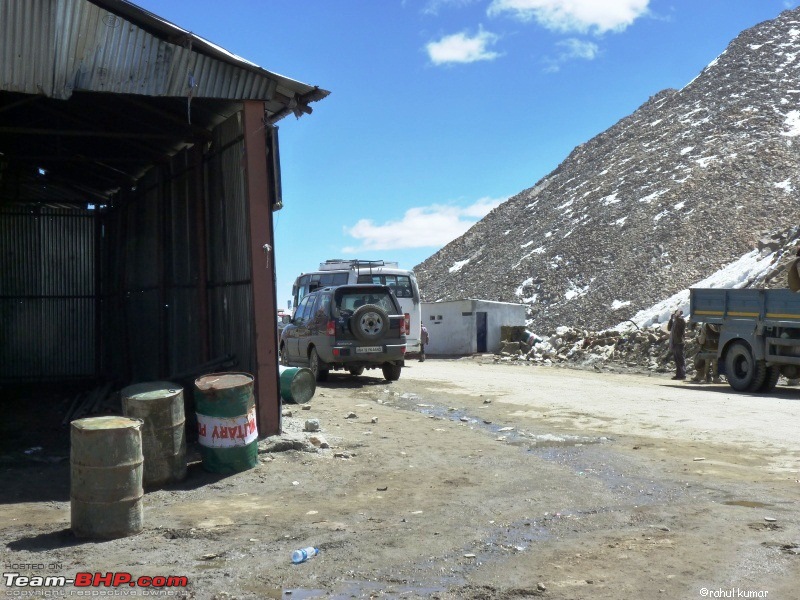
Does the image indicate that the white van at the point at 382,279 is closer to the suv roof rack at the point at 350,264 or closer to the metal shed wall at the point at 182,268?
the suv roof rack at the point at 350,264

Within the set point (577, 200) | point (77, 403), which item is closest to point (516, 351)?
point (77, 403)

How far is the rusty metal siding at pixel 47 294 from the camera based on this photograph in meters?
16.9

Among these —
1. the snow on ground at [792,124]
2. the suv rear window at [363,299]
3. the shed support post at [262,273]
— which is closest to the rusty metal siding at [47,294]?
the suv rear window at [363,299]

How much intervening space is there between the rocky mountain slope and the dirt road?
829 inches

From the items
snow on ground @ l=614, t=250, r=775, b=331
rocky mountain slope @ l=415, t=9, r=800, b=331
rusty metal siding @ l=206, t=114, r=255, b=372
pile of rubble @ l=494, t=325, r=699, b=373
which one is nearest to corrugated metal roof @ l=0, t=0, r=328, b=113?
rusty metal siding @ l=206, t=114, r=255, b=372

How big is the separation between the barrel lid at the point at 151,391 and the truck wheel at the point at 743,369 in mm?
13347

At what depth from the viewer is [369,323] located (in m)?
16.2

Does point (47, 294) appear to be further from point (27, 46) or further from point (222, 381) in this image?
point (222, 381)

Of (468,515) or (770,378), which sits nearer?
(468,515)

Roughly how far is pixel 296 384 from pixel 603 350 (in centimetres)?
1809

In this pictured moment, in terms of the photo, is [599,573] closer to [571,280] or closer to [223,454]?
[223,454]

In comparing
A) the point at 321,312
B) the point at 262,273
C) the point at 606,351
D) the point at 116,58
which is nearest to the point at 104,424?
the point at 262,273

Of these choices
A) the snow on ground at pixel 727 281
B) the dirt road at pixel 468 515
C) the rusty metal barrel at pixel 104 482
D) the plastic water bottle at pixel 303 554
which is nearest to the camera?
the dirt road at pixel 468 515

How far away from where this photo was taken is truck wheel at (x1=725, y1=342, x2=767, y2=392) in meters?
17.0
